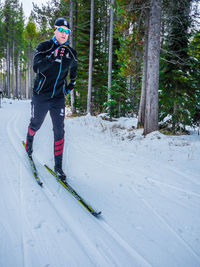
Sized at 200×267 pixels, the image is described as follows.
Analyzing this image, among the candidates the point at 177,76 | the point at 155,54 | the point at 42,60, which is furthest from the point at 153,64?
the point at 42,60

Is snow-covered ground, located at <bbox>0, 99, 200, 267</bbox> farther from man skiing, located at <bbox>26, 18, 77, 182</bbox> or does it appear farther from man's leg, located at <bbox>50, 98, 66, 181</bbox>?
man skiing, located at <bbox>26, 18, 77, 182</bbox>

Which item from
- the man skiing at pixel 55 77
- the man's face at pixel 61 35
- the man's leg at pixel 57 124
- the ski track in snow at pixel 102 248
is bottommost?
the ski track in snow at pixel 102 248

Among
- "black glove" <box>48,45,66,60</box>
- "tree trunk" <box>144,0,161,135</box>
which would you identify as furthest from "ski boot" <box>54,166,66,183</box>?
"tree trunk" <box>144,0,161,135</box>

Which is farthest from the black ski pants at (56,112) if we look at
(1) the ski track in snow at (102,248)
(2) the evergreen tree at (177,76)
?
(2) the evergreen tree at (177,76)

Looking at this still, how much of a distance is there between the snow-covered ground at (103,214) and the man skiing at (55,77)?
0.62 meters

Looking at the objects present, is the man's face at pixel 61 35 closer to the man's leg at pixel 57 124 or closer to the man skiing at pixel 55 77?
the man skiing at pixel 55 77

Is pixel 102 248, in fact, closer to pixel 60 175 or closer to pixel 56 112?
pixel 60 175

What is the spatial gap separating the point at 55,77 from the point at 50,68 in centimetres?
17

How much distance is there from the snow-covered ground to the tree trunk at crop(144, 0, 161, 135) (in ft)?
8.67

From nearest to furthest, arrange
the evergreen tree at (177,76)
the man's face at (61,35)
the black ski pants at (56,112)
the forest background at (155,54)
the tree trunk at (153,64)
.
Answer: the man's face at (61,35), the black ski pants at (56,112), the tree trunk at (153,64), the forest background at (155,54), the evergreen tree at (177,76)

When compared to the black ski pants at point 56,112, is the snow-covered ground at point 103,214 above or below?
below

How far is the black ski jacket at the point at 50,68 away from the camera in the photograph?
9.11 ft

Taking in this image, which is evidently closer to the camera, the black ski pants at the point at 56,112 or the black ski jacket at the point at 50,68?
the black ski jacket at the point at 50,68

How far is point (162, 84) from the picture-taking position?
28.3 feet
